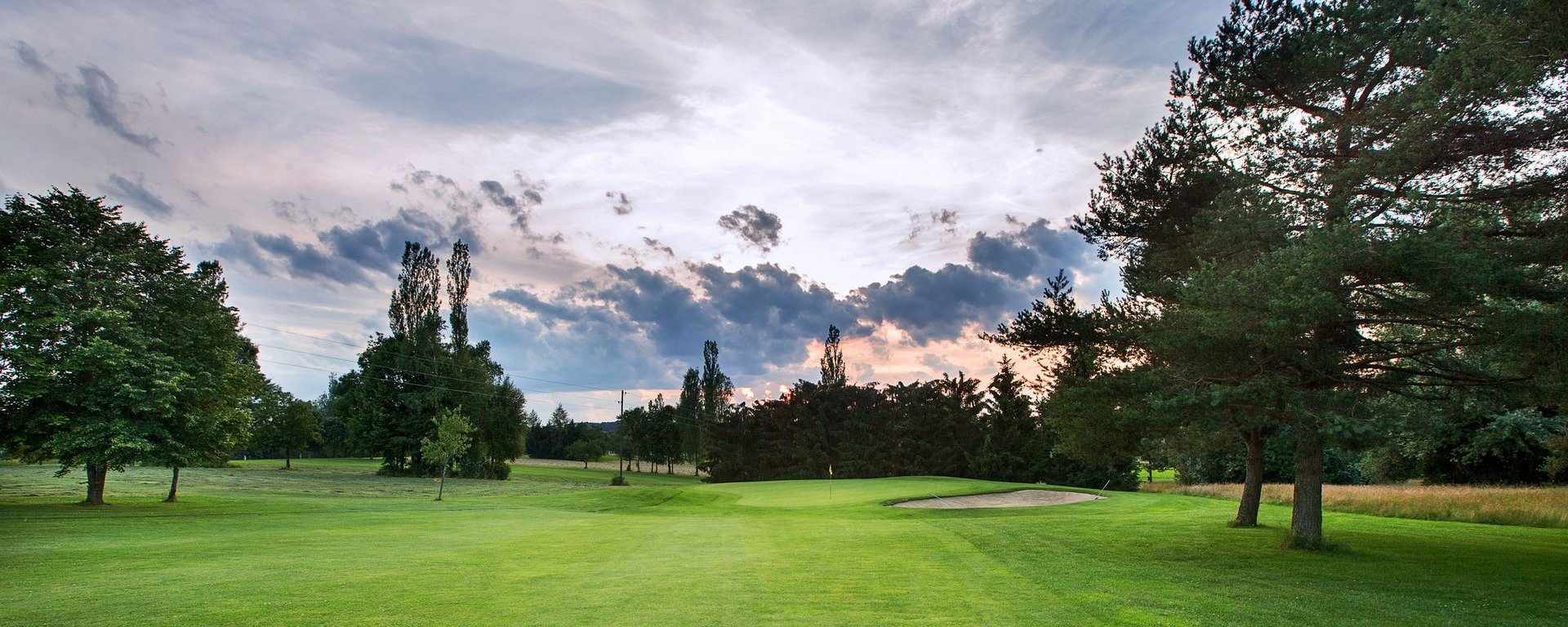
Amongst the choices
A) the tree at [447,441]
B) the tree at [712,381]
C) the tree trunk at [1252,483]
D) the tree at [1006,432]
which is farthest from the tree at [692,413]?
the tree trunk at [1252,483]

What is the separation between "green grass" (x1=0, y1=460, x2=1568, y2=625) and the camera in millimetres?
8492

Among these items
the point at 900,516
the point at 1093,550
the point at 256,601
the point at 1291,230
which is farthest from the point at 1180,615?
the point at 900,516

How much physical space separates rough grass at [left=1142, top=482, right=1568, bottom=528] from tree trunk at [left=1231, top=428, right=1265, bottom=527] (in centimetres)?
762

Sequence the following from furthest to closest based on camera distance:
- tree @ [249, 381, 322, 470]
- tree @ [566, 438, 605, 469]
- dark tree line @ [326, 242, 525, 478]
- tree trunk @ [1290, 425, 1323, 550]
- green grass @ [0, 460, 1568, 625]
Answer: tree @ [566, 438, 605, 469] → tree @ [249, 381, 322, 470] → dark tree line @ [326, 242, 525, 478] → tree trunk @ [1290, 425, 1323, 550] → green grass @ [0, 460, 1568, 625]

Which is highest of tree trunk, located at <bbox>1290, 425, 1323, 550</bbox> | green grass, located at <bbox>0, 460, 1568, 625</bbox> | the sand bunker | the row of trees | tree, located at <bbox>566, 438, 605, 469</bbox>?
the row of trees

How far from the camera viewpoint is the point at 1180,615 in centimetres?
866

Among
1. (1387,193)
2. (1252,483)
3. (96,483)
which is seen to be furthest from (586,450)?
(1387,193)

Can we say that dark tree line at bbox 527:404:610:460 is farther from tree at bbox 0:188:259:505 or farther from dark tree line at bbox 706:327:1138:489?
tree at bbox 0:188:259:505

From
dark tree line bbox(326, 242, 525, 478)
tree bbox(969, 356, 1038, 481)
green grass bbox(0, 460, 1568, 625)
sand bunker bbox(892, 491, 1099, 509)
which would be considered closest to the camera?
green grass bbox(0, 460, 1568, 625)

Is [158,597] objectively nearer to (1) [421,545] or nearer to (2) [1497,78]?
(1) [421,545]

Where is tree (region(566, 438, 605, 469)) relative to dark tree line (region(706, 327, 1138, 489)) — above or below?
below

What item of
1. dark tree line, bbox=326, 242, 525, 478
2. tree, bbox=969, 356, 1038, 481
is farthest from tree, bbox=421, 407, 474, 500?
tree, bbox=969, 356, 1038, 481

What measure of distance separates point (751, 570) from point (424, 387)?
56.0m

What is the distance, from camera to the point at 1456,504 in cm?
2342
